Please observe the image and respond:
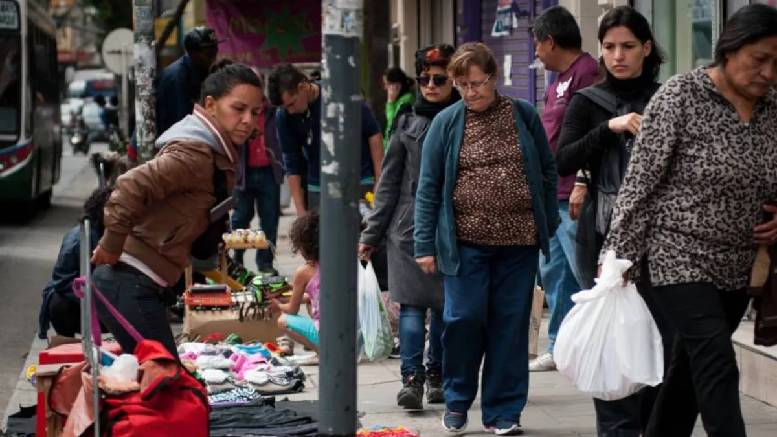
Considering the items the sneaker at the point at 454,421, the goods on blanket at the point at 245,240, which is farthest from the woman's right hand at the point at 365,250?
the goods on blanket at the point at 245,240

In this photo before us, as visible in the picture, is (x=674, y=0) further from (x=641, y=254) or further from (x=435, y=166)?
(x=641, y=254)

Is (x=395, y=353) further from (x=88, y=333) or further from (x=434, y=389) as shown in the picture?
(x=88, y=333)

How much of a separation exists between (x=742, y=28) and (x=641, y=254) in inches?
31.9

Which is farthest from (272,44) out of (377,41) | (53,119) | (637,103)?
(637,103)

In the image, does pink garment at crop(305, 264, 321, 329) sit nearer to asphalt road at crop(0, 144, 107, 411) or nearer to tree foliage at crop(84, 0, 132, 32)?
asphalt road at crop(0, 144, 107, 411)

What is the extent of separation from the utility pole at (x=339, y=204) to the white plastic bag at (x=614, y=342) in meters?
1.04

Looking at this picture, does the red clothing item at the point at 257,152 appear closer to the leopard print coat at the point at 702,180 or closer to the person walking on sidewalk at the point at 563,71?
the person walking on sidewalk at the point at 563,71

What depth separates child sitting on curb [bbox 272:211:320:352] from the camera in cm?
899

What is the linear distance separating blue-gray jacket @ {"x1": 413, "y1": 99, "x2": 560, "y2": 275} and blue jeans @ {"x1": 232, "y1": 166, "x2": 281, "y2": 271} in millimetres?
6420

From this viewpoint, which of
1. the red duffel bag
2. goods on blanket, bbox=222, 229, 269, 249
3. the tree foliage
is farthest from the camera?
the tree foliage

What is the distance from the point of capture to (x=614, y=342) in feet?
18.7

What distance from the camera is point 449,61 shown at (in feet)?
24.9

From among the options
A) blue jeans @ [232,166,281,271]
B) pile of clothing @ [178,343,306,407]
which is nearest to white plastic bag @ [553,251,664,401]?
pile of clothing @ [178,343,306,407]

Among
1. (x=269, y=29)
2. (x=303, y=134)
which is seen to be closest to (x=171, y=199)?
(x=303, y=134)
